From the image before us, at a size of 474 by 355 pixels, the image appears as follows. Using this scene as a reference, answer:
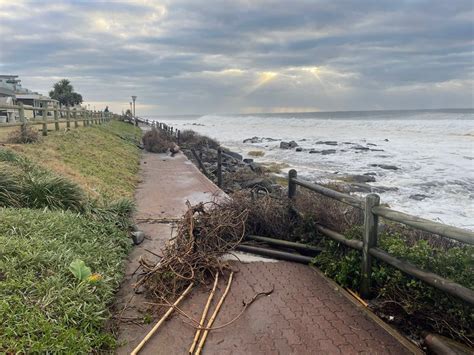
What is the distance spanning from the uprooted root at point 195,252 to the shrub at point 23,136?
7816mm

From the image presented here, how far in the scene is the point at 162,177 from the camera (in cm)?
1245

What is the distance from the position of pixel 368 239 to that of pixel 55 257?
3298 millimetres

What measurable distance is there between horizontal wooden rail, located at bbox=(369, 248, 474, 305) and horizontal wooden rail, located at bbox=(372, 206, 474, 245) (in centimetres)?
39

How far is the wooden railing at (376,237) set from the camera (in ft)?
9.77

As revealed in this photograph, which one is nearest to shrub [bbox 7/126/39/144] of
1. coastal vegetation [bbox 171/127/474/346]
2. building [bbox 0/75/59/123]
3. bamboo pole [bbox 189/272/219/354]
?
building [bbox 0/75/59/123]

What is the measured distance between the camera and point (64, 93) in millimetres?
71625

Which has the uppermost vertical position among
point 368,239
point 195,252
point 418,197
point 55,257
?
point 368,239

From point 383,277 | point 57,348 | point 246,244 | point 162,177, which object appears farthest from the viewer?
point 162,177

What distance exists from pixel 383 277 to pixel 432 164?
20.5 metres

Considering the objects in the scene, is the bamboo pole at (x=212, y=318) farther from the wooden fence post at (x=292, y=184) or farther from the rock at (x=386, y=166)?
the rock at (x=386, y=166)

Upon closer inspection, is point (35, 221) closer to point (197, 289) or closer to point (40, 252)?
point (40, 252)

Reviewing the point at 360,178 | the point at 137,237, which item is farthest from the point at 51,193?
the point at 360,178

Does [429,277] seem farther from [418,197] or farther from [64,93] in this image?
[64,93]

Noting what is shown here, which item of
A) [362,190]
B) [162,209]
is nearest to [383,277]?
[162,209]
